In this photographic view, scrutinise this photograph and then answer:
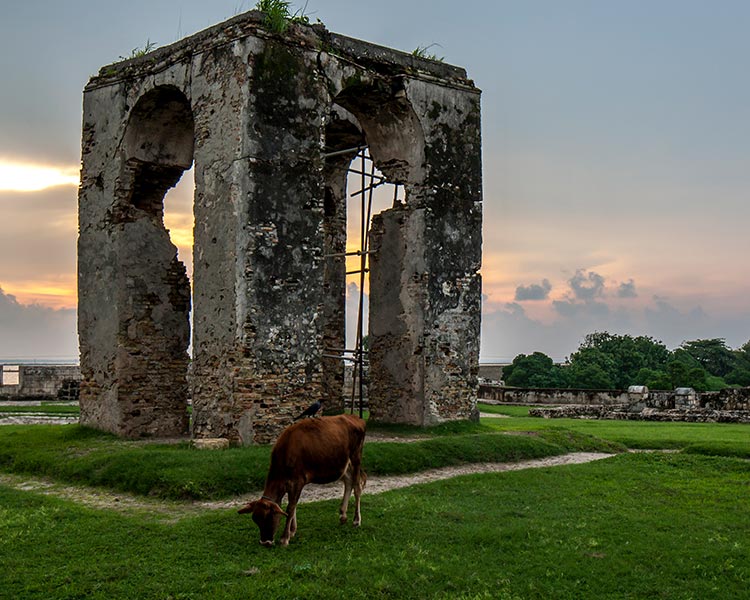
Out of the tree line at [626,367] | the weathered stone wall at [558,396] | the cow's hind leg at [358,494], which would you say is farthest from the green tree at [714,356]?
the cow's hind leg at [358,494]

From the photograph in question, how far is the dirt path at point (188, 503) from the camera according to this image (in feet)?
31.8

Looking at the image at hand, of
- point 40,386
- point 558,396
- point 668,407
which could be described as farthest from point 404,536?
point 40,386

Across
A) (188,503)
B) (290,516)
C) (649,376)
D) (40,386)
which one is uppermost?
(649,376)

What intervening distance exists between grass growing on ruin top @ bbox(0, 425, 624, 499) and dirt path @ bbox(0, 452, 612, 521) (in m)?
0.21

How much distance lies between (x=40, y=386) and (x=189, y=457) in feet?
64.6

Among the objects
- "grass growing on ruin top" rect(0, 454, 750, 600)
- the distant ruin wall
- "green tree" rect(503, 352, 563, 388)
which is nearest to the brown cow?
"grass growing on ruin top" rect(0, 454, 750, 600)

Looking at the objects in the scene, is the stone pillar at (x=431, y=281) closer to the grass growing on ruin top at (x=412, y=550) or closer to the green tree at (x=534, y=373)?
the grass growing on ruin top at (x=412, y=550)

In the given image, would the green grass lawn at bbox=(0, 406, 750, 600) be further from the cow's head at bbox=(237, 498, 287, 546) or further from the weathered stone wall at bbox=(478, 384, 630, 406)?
the weathered stone wall at bbox=(478, 384, 630, 406)

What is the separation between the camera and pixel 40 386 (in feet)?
95.5

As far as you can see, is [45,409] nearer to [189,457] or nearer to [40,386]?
[40,386]

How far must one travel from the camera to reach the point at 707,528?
8.64 m

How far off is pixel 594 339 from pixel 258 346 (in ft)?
120

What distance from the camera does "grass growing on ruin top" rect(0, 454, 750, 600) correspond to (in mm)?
6738

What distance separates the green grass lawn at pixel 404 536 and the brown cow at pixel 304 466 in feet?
0.89
